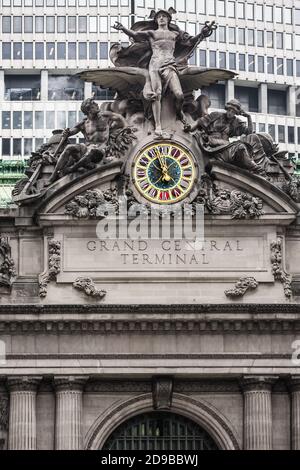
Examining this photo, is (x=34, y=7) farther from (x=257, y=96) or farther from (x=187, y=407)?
(x=187, y=407)

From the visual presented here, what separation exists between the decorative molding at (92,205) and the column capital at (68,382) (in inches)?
255

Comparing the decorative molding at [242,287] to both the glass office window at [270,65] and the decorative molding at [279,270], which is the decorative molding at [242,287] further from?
the glass office window at [270,65]

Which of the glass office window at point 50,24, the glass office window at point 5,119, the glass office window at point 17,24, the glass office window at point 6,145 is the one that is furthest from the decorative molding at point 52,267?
the glass office window at point 17,24

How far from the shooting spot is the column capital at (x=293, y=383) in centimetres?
8456

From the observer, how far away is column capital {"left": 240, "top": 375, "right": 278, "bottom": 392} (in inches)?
3319

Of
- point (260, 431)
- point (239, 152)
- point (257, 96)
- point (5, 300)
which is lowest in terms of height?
point (260, 431)

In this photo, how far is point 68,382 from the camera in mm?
84000

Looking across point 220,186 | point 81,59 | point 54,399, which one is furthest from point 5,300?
point 81,59

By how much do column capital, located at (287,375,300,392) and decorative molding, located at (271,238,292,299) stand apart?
10.6 ft

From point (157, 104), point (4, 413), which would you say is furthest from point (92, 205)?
point (4, 413)

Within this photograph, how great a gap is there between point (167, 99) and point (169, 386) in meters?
11.9

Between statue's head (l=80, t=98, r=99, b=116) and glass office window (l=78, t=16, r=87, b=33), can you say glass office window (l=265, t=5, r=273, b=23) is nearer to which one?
glass office window (l=78, t=16, r=87, b=33)

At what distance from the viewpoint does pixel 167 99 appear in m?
87.6

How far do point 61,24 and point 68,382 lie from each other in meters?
53.4
